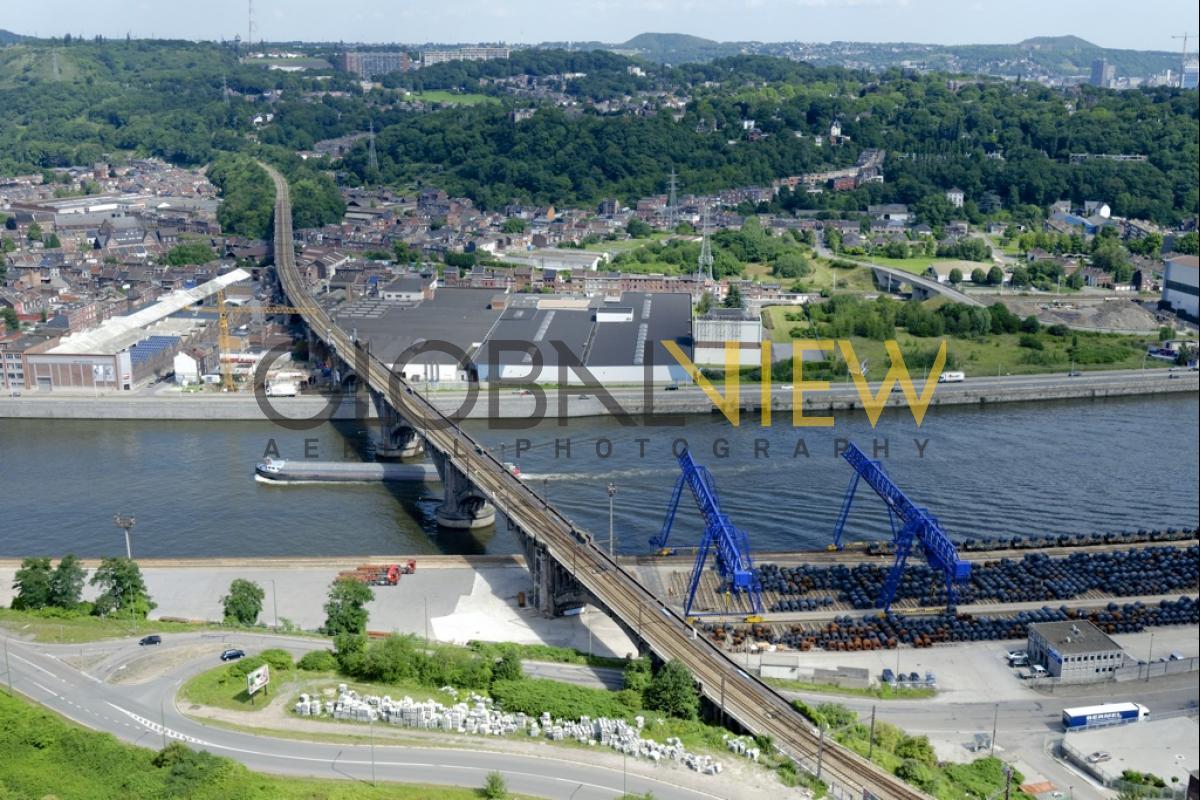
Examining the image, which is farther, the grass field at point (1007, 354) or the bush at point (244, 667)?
the grass field at point (1007, 354)

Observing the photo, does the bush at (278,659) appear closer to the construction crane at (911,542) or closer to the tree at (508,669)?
the tree at (508,669)

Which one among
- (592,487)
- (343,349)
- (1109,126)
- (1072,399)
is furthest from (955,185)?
(592,487)

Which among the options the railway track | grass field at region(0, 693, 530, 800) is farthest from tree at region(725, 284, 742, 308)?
grass field at region(0, 693, 530, 800)

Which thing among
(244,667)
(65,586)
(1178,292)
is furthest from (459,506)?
(1178,292)

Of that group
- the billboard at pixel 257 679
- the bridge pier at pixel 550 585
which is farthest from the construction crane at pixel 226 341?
the billboard at pixel 257 679

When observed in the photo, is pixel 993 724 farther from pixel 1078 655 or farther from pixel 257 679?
pixel 257 679

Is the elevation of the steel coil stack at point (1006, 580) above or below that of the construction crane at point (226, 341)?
below

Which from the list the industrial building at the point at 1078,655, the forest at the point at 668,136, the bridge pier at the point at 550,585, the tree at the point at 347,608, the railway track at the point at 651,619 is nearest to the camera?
the railway track at the point at 651,619
